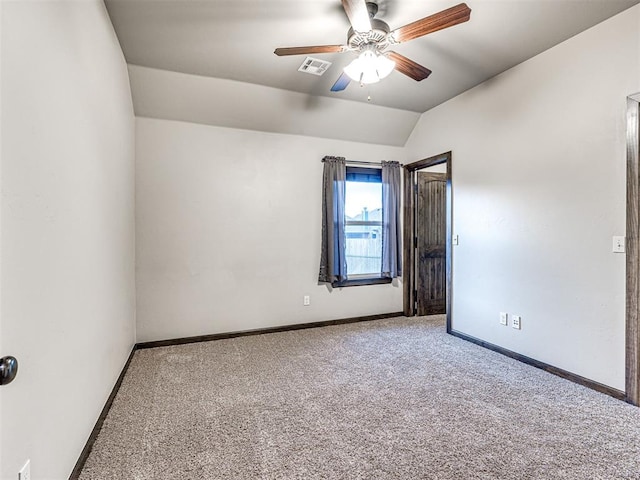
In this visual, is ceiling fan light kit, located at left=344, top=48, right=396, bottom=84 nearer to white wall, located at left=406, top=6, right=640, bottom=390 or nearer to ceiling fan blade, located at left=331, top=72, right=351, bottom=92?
ceiling fan blade, located at left=331, top=72, right=351, bottom=92

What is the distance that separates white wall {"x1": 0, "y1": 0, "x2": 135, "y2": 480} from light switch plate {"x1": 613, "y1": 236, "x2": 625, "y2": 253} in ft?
11.4

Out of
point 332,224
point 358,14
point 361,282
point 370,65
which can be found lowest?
point 361,282

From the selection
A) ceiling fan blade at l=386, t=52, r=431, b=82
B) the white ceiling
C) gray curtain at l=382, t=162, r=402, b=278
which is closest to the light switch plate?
the white ceiling

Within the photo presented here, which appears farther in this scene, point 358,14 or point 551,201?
point 551,201

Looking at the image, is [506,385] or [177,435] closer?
[177,435]

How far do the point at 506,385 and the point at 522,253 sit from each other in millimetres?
1222

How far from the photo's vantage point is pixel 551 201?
290 centimetres

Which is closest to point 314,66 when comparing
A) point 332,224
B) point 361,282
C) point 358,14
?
point 358,14

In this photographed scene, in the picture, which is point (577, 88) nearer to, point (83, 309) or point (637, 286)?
point (637, 286)

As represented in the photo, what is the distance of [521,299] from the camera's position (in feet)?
10.4

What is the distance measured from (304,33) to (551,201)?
2505 mm

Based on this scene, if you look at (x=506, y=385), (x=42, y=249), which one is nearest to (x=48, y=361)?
(x=42, y=249)

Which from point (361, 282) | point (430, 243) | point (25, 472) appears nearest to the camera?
point (25, 472)

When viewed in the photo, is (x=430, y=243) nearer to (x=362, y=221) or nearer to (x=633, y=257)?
(x=362, y=221)
